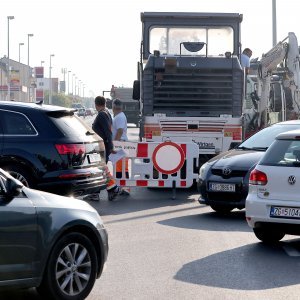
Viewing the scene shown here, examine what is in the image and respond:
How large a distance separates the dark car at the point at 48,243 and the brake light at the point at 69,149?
4852mm

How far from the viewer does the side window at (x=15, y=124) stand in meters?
13.1

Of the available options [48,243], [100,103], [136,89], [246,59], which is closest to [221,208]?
[100,103]

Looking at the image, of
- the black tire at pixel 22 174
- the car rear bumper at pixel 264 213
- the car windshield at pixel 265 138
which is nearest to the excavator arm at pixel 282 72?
the car windshield at pixel 265 138

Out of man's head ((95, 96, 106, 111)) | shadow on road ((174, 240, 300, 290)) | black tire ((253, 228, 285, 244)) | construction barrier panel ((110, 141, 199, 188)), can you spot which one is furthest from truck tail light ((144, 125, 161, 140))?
shadow on road ((174, 240, 300, 290))

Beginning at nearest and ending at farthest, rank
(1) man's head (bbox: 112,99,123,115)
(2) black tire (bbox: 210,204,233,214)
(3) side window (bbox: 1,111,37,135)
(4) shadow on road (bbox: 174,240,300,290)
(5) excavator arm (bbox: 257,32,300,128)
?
(4) shadow on road (bbox: 174,240,300,290) → (3) side window (bbox: 1,111,37,135) → (2) black tire (bbox: 210,204,233,214) → (1) man's head (bbox: 112,99,123,115) → (5) excavator arm (bbox: 257,32,300,128)

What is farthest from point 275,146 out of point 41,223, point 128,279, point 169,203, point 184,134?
point 184,134

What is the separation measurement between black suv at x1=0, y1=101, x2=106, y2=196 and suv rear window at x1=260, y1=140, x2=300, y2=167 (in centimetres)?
304

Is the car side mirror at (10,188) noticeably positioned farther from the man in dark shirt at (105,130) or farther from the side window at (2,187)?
the man in dark shirt at (105,130)

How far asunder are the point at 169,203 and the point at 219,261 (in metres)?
6.88

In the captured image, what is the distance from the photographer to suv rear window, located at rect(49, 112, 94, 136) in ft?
43.4

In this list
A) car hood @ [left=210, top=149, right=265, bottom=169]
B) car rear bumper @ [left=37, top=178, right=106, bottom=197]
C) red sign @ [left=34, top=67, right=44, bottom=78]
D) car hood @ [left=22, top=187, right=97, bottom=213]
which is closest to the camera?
car hood @ [left=22, top=187, right=97, bottom=213]

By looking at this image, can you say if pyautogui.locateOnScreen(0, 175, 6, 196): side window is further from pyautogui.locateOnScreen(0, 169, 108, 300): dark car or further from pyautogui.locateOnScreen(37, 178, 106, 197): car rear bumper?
pyautogui.locateOnScreen(37, 178, 106, 197): car rear bumper

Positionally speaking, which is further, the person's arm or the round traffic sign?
the person's arm

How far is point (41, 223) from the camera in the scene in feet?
24.5
